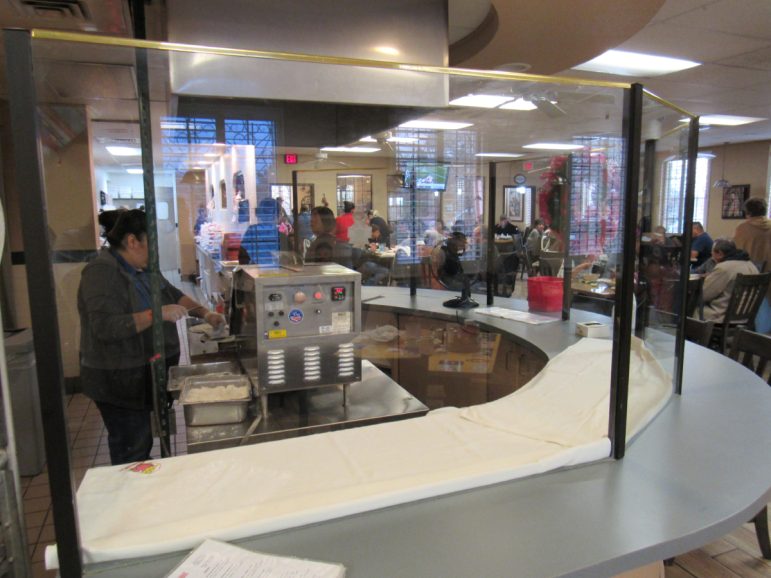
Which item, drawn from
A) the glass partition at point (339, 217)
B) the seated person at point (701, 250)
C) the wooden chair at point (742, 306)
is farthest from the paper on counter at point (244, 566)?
the seated person at point (701, 250)

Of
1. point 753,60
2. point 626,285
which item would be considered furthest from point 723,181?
point 626,285

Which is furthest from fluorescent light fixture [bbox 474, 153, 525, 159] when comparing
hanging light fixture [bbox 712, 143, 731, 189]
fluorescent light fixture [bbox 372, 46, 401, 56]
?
hanging light fixture [bbox 712, 143, 731, 189]

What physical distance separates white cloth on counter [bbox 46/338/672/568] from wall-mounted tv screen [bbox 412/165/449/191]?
1.63 meters

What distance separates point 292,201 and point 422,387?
1.26 metres

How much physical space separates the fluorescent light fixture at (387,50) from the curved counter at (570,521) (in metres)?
1.50

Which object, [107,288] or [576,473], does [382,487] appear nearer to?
[576,473]

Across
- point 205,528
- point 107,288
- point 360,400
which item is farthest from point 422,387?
point 205,528

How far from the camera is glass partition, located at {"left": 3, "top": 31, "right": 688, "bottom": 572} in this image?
52.3 inches

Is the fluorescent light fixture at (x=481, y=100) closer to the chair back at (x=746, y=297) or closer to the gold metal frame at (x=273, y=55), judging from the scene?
the gold metal frame at (x=273, y=55)

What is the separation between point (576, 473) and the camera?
123cm

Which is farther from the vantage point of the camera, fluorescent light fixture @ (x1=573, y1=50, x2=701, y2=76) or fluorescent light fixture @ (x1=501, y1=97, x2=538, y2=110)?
fluorescent light fixture @ (x1=573, y1=50, x2=701, y2=76)

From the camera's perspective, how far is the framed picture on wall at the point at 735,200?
9945 mm

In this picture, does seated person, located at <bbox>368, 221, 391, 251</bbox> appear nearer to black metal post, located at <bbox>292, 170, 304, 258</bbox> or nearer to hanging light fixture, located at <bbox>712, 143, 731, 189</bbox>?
black metal post, located at <bbox>292, 170, 304, 258</bbox>

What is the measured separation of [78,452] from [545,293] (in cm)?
265
